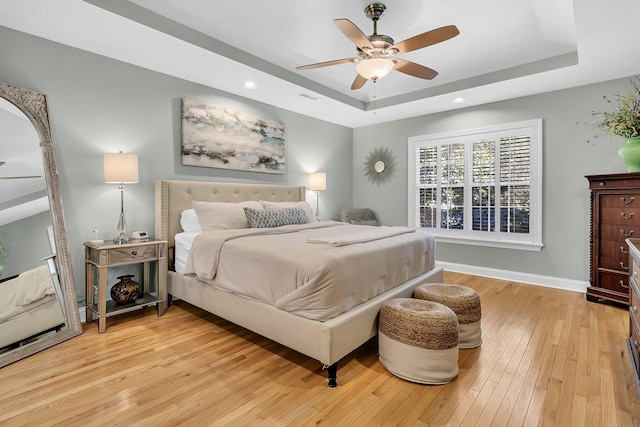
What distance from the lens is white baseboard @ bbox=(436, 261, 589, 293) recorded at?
12.8 ft

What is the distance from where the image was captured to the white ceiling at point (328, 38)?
2.47 m

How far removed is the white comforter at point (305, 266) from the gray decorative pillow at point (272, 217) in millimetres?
368

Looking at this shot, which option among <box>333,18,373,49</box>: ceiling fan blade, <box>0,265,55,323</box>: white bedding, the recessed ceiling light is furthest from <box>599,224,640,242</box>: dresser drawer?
<box>0,265,55,323</box>: white bedding

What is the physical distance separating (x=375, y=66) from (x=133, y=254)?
2619 mm

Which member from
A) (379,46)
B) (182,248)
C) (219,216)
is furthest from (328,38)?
(182,248)

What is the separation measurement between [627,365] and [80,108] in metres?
4.70

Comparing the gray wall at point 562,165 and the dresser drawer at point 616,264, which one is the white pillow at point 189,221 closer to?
the gray wall at point 562,165

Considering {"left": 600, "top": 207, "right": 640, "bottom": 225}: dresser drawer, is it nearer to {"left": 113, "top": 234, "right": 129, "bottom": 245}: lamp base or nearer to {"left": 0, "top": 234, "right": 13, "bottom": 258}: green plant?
{"left": 113, "top": 234, "right": 129, "bottom": 245}: lamp base

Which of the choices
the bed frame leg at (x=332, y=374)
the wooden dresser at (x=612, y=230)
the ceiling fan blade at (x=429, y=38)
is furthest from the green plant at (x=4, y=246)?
the wooden dresser at (x=612, y=230)

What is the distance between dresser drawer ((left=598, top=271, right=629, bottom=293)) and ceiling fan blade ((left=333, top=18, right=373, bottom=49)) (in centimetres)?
329

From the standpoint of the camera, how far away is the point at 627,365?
2141 mm

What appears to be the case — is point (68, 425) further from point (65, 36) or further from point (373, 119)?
point (373, 119)

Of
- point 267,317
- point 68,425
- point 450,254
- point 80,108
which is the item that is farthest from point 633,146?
point 80,108

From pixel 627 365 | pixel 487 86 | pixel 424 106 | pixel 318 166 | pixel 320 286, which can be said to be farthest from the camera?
pixel 318 166
